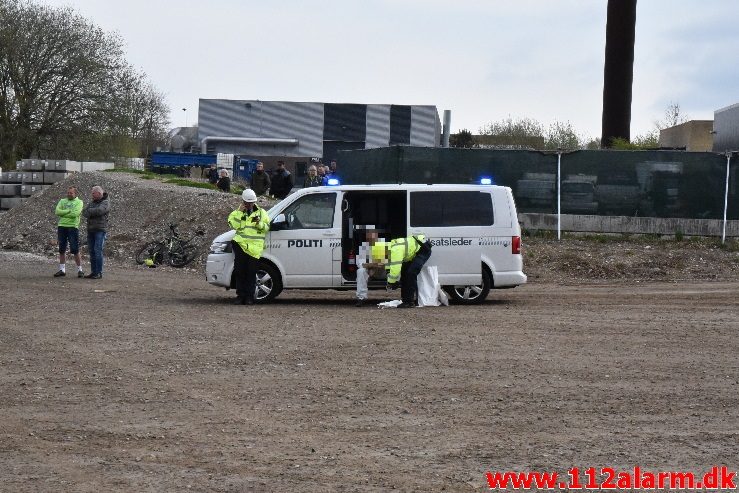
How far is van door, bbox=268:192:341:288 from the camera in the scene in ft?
61.8

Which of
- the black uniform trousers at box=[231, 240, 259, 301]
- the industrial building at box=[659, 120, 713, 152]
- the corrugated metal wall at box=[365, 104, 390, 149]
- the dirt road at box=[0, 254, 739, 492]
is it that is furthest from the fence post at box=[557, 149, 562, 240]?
the corrugated metal wall at box=[365, 104, 390, 149]

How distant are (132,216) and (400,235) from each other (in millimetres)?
15433

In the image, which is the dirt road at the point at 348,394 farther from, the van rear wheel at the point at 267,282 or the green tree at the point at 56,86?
the green tree at the point at 56,86

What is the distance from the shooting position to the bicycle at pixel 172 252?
27375mm

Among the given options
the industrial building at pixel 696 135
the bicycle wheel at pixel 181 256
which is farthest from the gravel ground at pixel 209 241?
the industrial building at pixel 696 135

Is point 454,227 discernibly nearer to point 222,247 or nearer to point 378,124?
point 222,247

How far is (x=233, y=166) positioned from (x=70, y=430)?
50.6m

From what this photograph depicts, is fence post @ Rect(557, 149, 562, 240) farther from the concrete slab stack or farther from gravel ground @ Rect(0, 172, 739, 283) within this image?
the concrete slab stack

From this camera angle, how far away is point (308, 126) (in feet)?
271

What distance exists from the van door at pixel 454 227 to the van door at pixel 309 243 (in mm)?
1321

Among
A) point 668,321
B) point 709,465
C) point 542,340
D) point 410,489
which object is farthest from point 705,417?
point 668,321

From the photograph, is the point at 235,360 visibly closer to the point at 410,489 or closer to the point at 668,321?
the point at 410,489

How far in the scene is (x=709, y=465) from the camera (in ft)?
26.2

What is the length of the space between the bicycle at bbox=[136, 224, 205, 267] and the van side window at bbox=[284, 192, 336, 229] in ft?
29.5
